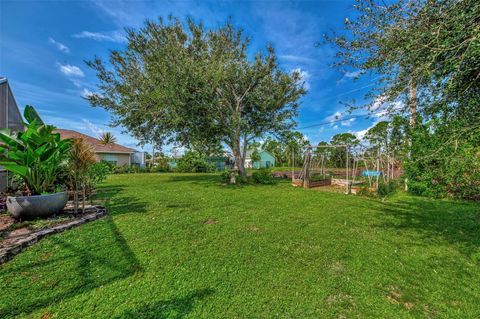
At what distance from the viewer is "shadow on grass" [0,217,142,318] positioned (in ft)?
6.86

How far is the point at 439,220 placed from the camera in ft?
17.8

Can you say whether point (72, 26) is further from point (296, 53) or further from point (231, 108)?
point (296, 53)

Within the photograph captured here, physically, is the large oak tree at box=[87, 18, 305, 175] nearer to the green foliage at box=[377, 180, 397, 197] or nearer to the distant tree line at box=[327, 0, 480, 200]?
the green foliage at box=[377, 180, 397, 197]

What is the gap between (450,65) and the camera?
2373mm

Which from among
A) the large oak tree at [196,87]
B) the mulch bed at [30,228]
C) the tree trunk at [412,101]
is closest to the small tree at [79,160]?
the mulch bed at [30,228]

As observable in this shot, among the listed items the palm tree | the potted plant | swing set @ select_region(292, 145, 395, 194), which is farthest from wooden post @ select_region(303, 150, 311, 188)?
the palm tree

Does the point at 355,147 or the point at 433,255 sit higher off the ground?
the point at 355,147

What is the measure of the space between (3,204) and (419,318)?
851cm

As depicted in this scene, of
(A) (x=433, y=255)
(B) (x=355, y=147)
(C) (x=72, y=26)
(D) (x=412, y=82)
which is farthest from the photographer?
(B) (x=355, y=147)

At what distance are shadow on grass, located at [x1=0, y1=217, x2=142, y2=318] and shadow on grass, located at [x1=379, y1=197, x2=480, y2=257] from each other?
583 cm

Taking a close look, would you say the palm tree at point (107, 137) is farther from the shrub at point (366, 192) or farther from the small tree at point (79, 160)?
the shrub at point (366, 192)

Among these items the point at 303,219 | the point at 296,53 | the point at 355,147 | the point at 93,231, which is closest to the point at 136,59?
the point at 296,53

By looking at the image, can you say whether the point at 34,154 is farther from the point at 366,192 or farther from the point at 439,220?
the point at 366,192

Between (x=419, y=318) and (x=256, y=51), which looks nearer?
(x=419, y=318)
